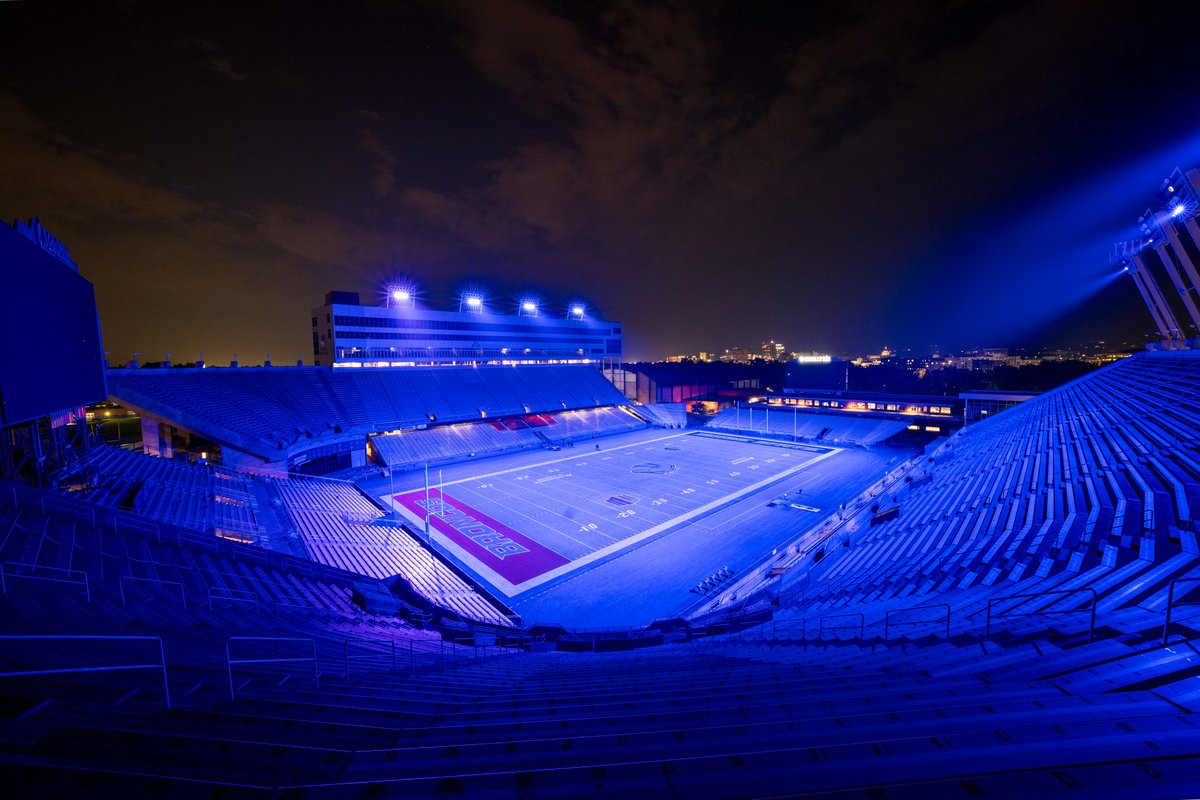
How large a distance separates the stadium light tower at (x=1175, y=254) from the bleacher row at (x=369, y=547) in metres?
34.6

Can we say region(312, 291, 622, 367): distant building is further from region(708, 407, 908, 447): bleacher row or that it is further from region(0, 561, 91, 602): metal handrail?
Result: region(0, 561, 91, 602): metal handrail

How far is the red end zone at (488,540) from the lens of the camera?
1941cm

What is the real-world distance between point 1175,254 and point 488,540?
37756mm

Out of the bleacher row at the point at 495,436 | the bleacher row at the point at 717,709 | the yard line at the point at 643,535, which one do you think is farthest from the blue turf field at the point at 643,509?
the bleacher row at the point at 717,709

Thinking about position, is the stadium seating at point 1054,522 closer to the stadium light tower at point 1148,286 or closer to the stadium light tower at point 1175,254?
the stadium light tower at point 1175,254

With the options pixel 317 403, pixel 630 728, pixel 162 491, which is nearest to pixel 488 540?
pixel 162 491

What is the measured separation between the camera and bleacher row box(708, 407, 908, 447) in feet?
144

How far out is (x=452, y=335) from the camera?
51812mm

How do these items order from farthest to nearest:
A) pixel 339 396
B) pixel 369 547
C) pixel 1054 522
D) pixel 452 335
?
pixel 452 335 < pixel 339 396 < pixel 369 547 < pixel 1054 522

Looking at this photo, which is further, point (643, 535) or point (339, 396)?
point (339, 396)

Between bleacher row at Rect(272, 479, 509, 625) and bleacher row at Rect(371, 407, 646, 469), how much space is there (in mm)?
11797

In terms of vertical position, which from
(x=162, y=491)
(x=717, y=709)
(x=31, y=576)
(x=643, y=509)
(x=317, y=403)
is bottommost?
(x=643, y=509)

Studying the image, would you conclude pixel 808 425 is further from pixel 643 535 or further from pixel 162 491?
pixel 162 491

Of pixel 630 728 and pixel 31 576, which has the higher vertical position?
pixel 31 576
